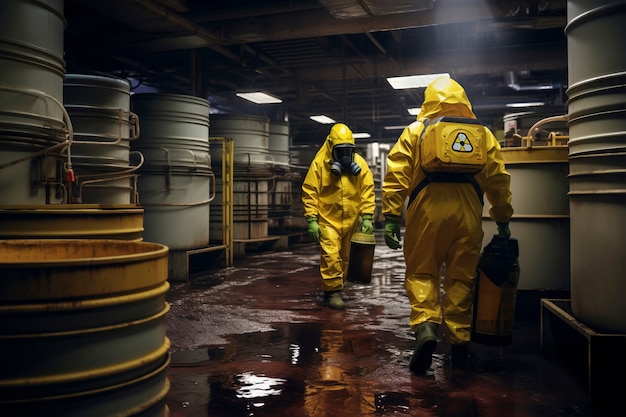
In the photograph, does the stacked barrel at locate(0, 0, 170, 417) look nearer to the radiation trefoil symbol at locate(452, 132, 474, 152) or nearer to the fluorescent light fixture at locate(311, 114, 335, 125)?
the radiation trefoil symbol at locate(452, 132, 474, 152)

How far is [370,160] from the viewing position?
1775 cm

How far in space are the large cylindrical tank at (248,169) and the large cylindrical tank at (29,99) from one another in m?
6.17

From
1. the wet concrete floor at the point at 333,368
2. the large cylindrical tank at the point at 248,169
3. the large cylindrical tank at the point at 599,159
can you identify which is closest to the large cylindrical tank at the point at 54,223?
the wet concrete floor at the point at 333,368

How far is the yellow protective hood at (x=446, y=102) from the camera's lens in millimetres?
3775

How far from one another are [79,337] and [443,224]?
2570 millimetres

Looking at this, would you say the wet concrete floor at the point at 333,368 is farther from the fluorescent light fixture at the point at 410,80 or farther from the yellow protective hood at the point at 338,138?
the fluorescent light fixture at the point at 410,80

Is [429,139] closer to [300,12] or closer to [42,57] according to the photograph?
[42,57]

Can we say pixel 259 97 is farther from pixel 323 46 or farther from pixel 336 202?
pixel 336 202

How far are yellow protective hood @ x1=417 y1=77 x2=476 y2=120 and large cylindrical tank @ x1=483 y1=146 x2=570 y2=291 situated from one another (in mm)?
1120

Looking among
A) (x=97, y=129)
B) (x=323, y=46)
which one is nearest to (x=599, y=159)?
(x=97, y=129)

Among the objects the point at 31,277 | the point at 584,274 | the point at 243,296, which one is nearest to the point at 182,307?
the point at 243,296

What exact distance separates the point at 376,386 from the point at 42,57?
10.6 feet

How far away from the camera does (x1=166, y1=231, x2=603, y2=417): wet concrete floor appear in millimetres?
2980

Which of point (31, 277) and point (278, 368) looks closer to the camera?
point (31, 277)
